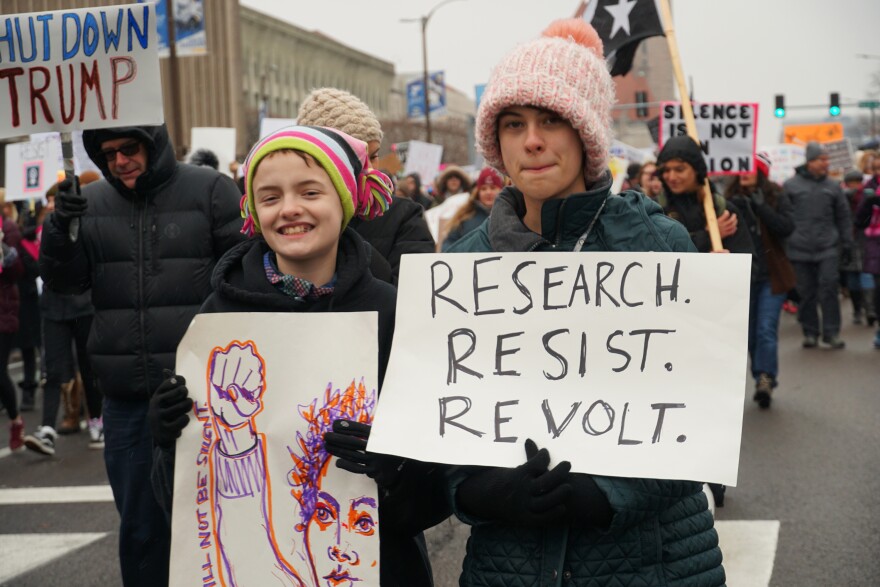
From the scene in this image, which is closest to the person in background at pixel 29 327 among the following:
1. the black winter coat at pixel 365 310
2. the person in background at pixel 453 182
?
the person in background at pixel 453 182

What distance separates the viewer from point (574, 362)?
91.4 inches

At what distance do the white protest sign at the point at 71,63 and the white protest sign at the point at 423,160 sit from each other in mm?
14390

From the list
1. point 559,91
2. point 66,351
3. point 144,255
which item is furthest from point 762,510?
point 66,351

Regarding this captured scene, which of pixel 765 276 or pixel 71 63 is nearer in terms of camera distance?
pixel 71 63

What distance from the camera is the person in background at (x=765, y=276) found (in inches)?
336

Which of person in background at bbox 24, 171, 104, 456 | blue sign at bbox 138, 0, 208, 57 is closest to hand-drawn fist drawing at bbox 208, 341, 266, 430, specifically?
person in background at bbox 24, 171, 104, 456

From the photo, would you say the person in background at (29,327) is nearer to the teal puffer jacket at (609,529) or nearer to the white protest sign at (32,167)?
the white protest sign at (32,167)

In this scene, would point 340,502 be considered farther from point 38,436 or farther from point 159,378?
point 38,436

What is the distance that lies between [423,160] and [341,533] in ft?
55.0

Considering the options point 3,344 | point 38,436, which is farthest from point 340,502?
point 3,344

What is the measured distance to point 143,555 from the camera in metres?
3.85

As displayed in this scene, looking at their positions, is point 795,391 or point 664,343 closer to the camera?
point 664,343

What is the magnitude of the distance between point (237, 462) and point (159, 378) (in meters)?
1.61

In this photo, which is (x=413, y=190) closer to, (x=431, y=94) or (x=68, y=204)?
(x=68, y=204)
